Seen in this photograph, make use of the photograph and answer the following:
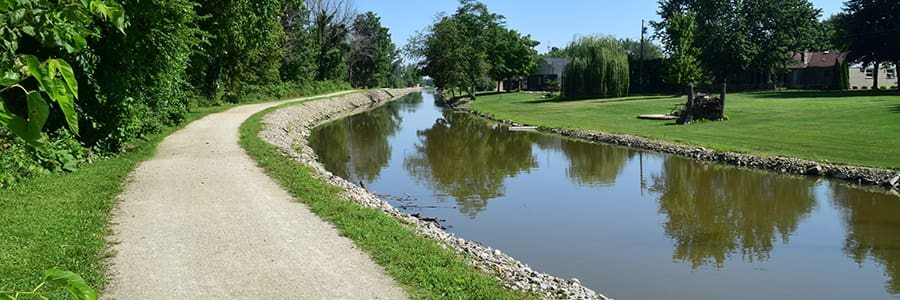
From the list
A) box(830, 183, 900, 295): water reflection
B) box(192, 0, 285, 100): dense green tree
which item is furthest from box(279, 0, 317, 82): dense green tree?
box(830, 183, 900, 295): water reflection

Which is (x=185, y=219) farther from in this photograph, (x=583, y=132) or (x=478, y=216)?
(x=583, y=132)

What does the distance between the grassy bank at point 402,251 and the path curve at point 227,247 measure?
0.19 metres

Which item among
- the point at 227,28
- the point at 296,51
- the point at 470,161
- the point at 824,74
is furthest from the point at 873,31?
the point at 227,28

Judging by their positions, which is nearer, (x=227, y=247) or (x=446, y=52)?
(x=227, y=247)

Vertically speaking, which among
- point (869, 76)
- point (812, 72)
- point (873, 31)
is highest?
point (873, 31)


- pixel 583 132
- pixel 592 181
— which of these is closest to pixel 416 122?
pixel 583 132

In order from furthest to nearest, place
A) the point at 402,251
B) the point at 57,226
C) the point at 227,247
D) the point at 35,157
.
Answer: the point at 35,157
the point at 57,226
the point at 227,247
the point at 402,251

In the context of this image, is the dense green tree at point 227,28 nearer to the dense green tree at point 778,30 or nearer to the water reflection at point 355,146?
the water reflection at point 355,146

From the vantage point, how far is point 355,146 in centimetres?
2823

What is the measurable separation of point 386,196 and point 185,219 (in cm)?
626

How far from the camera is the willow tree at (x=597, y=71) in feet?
182

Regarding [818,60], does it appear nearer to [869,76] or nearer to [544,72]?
[869,76]

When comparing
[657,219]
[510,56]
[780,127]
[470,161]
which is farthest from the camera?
[510,56]

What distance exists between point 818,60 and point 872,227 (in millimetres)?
62089
